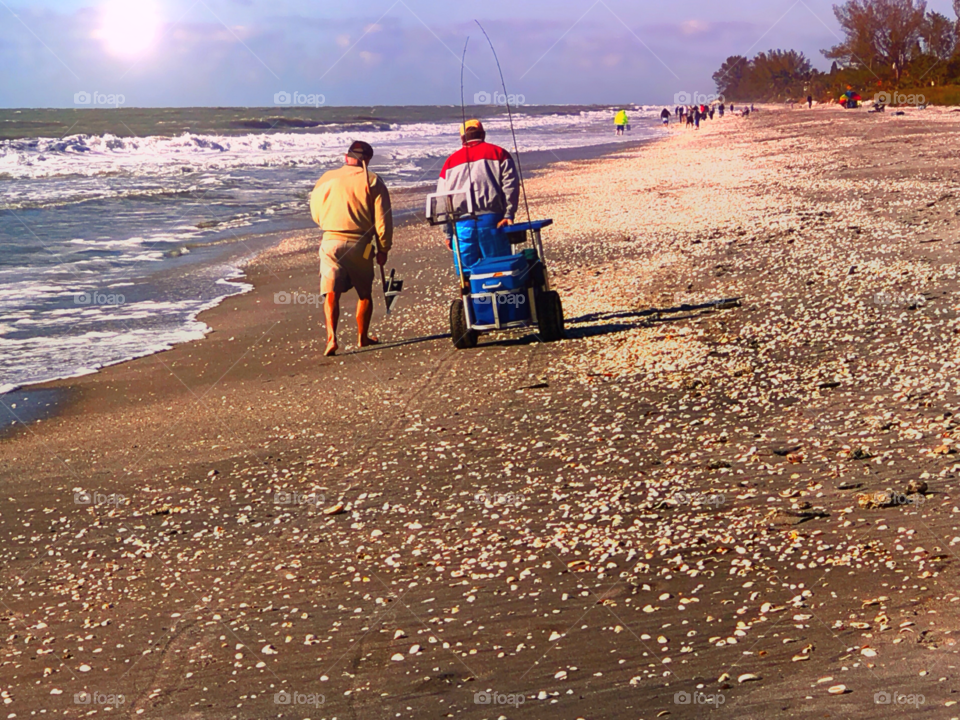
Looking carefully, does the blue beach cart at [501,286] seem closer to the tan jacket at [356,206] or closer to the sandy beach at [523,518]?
the sandy beach at [523,518]

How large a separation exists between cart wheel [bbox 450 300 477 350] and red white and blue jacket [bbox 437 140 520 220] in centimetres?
81

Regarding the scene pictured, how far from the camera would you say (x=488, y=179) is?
24.9 ft

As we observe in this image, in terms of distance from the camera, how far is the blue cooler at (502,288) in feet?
24.9

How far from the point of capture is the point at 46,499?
553 centimetres

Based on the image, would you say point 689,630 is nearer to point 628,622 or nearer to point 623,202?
point 628,622

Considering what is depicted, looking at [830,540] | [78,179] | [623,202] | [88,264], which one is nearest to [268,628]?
[830,540]

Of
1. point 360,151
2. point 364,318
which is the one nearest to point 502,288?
point 364,318

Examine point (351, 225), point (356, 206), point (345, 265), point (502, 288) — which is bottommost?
point (502, 288)

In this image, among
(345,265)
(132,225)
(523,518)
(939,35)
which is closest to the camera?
(523,518)

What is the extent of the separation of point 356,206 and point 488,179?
1311 millimetres

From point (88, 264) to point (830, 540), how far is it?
1338 centimetres

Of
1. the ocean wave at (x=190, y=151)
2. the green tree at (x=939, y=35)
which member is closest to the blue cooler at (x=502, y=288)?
the ocean wave at (x=190, y=151)

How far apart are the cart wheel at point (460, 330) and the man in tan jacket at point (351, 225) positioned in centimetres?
80

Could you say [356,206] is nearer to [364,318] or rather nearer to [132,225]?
[364,318]
